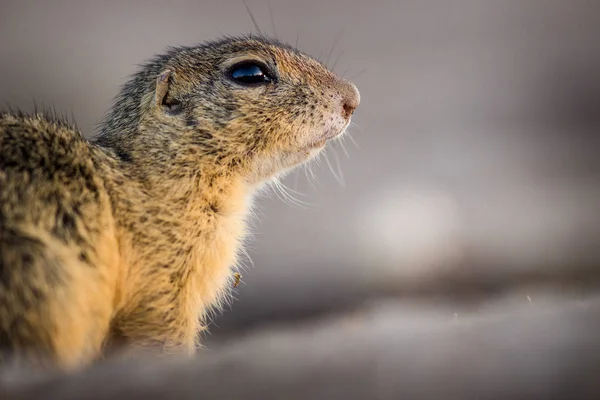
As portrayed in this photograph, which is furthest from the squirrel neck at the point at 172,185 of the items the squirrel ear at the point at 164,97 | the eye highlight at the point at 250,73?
the eye highlight at the point at 250,73

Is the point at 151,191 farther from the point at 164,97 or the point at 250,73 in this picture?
the point at 250,73

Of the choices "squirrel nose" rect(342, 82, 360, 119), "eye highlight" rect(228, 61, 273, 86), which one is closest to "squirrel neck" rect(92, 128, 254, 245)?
"eye highlight" rect(228, 61, 273, 86)

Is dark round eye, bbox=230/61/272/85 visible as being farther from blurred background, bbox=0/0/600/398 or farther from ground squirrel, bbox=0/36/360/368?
blurred background, bbox=0/0/600/398

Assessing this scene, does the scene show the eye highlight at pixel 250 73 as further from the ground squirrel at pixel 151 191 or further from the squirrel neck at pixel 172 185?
the squirrel neck at pixel 172 185

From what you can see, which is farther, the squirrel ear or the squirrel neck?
the squirrel ear

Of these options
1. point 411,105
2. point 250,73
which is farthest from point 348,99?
point 411,105

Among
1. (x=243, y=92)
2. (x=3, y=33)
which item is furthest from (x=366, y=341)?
(x=3, y=33)

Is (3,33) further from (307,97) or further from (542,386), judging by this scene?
(542,386)
